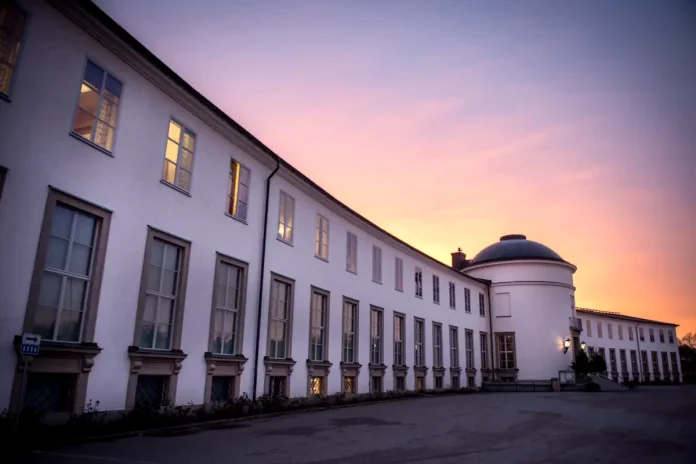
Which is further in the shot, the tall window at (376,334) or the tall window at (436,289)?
the tall window at (436,289)

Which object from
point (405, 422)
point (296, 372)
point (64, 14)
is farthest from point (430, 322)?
point (64, 14)

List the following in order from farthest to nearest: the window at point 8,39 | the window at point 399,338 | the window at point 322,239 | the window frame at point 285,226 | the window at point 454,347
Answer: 1. the window at point 454,347
2. the window at point 399,338
3. the window at point 322,239
4. the window frame at point 285,226
5. the window at point 8,39

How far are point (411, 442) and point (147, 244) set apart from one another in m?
8.01

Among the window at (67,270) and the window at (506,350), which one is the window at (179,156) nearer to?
the window at (67,270)

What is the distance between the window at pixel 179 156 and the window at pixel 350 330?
10.6m

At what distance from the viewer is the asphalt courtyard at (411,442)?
28.0 ft

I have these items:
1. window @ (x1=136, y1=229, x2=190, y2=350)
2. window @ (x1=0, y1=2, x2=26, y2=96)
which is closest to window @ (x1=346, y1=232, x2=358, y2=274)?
window @ (x1=136, y1=229, x2=190, y2=350)

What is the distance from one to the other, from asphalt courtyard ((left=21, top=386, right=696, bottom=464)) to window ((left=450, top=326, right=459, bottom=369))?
19.9 m

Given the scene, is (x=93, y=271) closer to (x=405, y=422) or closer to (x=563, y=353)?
(x=405, y=422)

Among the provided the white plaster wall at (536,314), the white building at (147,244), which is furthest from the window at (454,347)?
the white building at (147,244)

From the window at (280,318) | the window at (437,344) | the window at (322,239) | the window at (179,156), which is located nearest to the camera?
the window at (179,156)

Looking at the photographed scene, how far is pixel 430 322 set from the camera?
32.7 m

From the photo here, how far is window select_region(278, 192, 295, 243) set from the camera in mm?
19188

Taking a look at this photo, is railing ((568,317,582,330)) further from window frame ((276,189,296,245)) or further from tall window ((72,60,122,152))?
tall window ((72,60,122,152))
